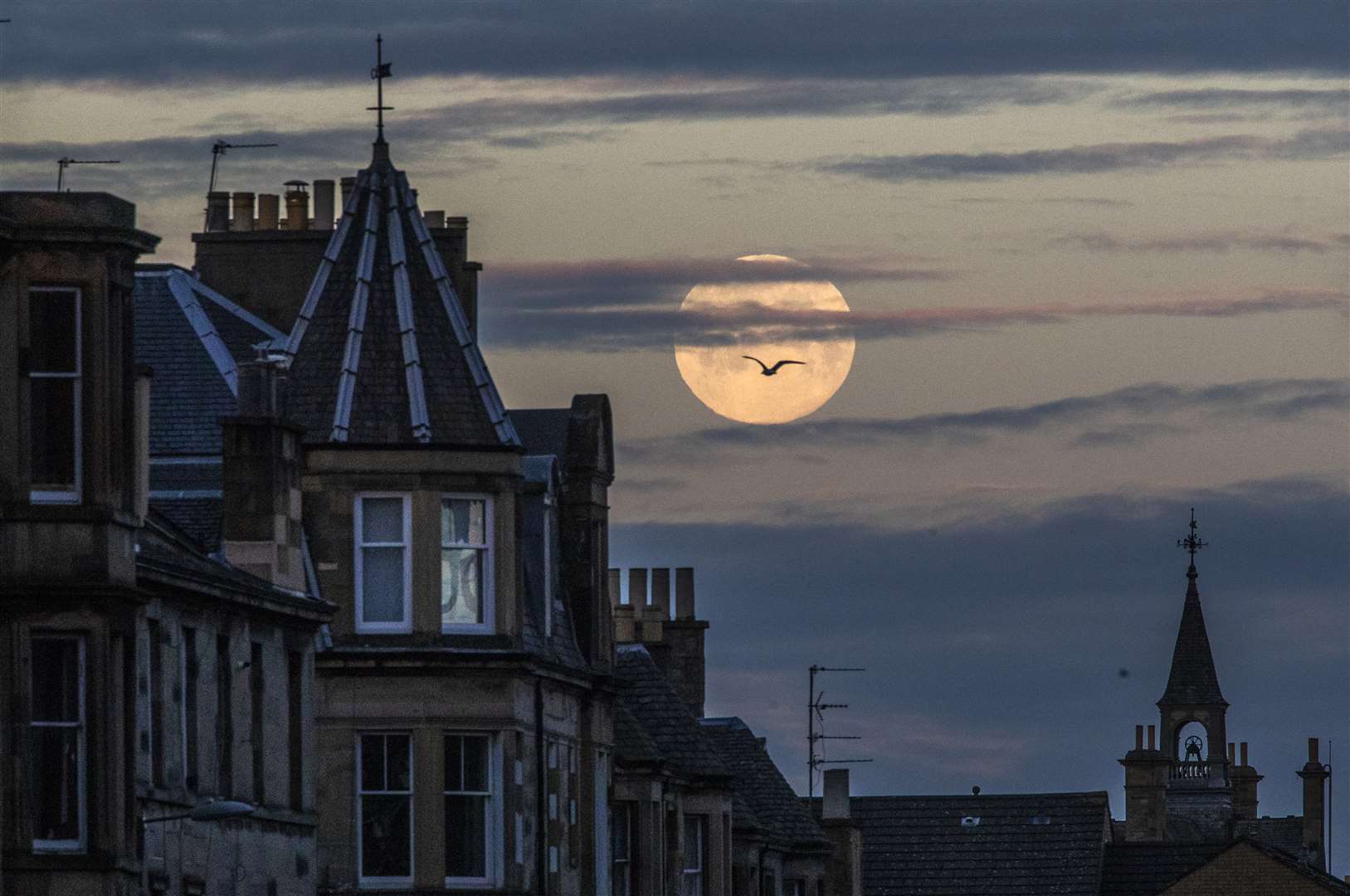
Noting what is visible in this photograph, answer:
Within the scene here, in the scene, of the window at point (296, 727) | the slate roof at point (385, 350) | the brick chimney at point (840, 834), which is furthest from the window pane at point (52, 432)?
the brick chimney at point (840, 834)

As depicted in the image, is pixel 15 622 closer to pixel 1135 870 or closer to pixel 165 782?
pixel 165 782

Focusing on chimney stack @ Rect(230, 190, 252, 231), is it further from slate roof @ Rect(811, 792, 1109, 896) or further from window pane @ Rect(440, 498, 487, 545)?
slate roof @ Rect(811, 792, 1109, 896)

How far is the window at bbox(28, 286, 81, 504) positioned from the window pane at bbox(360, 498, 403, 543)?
13914 millimetres

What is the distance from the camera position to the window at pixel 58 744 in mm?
43500

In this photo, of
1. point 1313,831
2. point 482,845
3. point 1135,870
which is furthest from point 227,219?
point 1313,831

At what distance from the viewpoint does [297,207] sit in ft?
212

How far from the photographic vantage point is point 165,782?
4834 centimetres

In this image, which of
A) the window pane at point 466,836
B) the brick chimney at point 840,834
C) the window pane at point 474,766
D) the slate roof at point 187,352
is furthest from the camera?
the brick chimney at point 840,834

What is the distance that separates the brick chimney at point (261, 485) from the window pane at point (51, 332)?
32.3 ft

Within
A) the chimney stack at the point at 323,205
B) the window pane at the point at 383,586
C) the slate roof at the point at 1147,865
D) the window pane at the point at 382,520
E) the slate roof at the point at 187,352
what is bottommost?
the slate roof at the point at 1147,865

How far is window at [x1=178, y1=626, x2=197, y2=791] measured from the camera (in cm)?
4922

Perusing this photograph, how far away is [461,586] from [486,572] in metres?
0.45

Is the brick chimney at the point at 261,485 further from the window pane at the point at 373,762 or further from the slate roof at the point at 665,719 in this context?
the slate roof at the point at 665,719

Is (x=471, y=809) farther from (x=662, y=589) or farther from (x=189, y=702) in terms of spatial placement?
(x=662, y=589)
